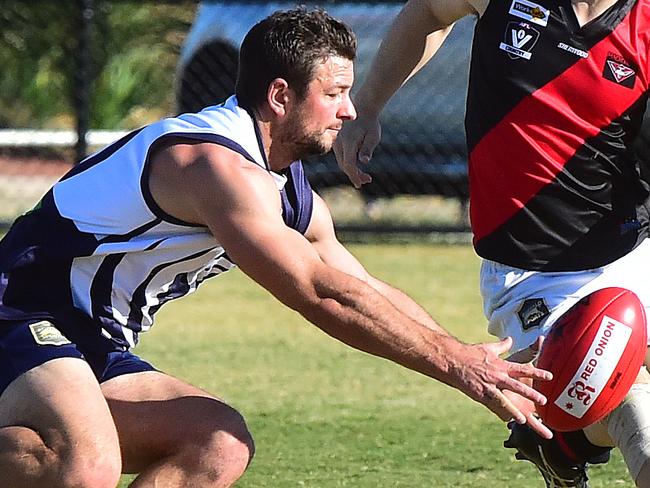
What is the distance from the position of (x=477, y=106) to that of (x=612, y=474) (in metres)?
1.59

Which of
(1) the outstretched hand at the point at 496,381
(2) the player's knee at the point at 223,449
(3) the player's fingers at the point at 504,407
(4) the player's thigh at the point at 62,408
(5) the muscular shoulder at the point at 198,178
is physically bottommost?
(2) the player's knee at the point at 223,449

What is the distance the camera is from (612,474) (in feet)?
17.4

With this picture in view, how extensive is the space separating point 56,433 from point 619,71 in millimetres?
1906

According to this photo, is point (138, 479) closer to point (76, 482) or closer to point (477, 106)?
point (76, 482)

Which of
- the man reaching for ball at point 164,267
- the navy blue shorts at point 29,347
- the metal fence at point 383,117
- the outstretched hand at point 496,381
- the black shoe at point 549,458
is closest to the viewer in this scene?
the outstretched hand at point 496,381

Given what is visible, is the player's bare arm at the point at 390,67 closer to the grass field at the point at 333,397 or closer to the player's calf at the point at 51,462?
the grass field at the point at 333,397

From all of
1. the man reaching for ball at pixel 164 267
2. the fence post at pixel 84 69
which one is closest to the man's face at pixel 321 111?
the man reaching for ball at pixel 164 267

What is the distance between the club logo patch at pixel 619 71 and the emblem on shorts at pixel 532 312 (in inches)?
26.6

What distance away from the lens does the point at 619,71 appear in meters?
4.32

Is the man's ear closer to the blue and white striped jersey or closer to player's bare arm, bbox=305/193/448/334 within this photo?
the blue and white striped jersey

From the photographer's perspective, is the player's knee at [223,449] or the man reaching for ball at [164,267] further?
the player's knee at [223,449]

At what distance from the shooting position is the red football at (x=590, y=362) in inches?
151

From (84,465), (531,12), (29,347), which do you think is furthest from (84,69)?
(84,465)

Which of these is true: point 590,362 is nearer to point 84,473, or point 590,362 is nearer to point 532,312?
point 532,312
